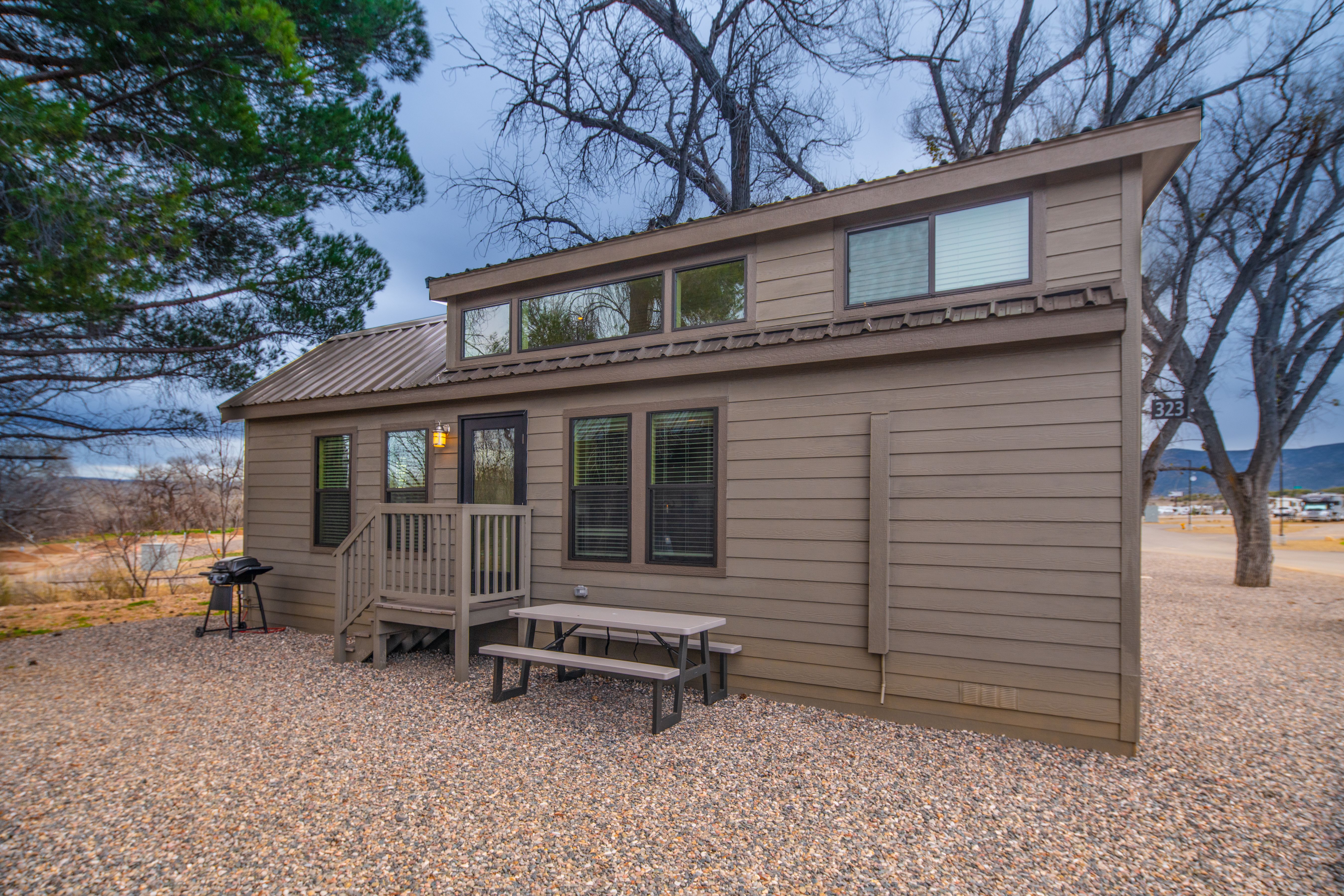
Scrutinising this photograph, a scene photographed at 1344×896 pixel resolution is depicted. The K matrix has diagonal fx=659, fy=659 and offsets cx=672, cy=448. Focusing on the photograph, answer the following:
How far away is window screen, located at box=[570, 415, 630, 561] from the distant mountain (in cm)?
1248

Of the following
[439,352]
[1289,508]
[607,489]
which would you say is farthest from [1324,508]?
[439,352]

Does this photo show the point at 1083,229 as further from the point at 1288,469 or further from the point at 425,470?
the point at 1288,469

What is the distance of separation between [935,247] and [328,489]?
23.2ft

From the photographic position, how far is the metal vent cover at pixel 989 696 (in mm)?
4191

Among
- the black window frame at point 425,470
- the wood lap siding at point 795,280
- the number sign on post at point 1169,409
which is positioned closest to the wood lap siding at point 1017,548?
the wood lap siding at point 795,280

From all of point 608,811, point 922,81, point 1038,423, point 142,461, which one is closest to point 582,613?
point 608,811

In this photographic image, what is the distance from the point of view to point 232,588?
8.03 meters

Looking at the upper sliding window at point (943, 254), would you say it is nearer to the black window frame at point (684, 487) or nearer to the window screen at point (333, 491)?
the black window frame at point (684, 487)

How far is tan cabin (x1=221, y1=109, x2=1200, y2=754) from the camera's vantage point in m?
4.07

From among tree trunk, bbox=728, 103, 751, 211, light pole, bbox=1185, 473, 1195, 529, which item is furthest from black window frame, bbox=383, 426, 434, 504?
light pole, bbox=1185, 473, 1195, 529

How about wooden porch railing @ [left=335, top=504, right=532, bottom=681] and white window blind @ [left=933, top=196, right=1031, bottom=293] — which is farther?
wooden porch railing @ [left=335, top=504, right=532, bottom=681]

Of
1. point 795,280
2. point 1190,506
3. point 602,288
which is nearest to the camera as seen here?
point 795,280

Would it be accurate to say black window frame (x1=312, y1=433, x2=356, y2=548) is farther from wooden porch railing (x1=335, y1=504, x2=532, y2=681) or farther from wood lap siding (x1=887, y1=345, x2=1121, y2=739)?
wood lap siding (x1=887, y1=345, x2=1121, y2=739)

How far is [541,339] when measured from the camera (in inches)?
258
